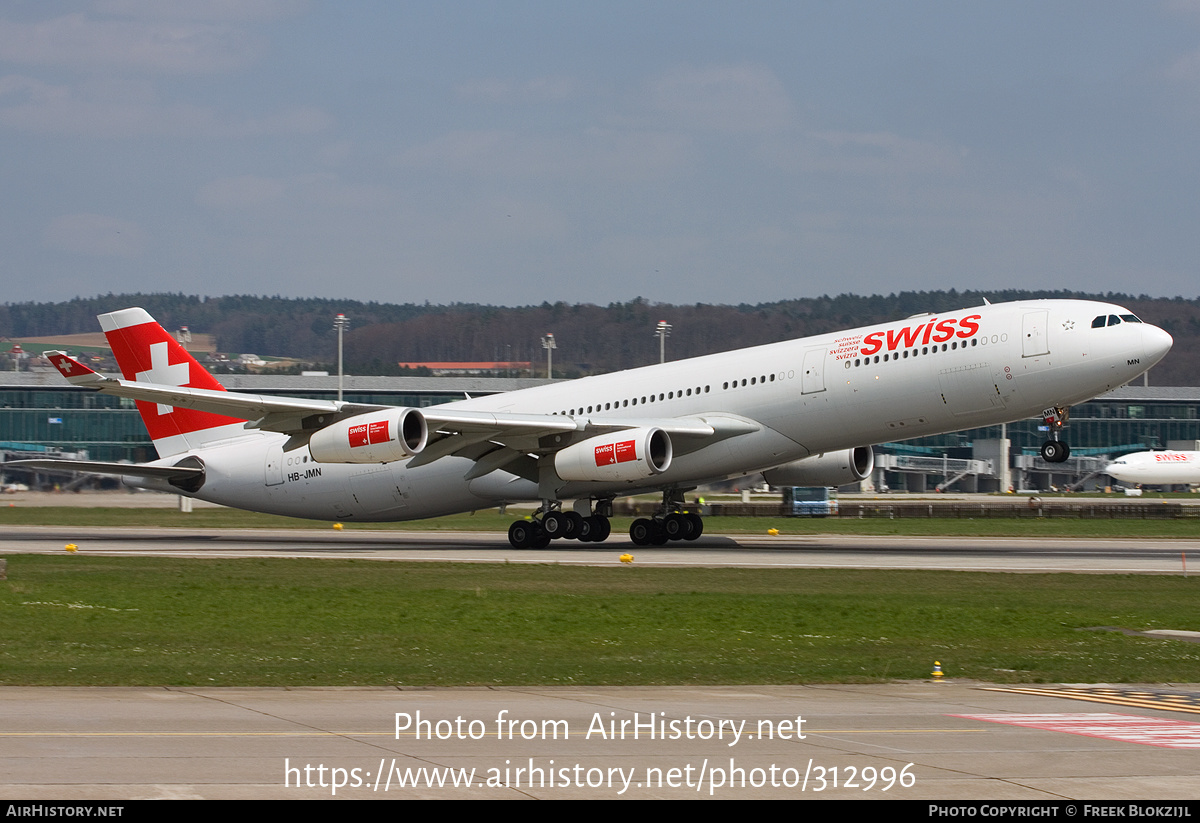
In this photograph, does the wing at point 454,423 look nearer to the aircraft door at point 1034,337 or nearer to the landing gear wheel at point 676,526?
the landing gear wheel at point 676,526

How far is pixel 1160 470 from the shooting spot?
107 metres

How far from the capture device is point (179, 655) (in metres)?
16.9

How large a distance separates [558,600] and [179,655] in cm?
822

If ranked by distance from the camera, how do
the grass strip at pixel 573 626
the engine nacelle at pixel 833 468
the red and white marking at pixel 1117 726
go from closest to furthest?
the red and white marking at pixel 1117 726 < the grass strip at pixel 573 626 < the engine nacelle at pixel 833 468

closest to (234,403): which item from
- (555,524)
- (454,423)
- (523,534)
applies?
(454,423)

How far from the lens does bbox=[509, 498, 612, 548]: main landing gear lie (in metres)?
38.8

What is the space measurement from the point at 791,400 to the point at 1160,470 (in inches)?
3247

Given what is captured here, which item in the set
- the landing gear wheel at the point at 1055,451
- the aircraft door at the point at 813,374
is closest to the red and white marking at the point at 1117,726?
the landing gear wheel at the point at 1055,451

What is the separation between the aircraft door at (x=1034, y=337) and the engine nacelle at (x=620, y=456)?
9.71m

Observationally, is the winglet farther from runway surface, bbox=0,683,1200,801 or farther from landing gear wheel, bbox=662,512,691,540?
runway surface, bbox=0,683,1200,801

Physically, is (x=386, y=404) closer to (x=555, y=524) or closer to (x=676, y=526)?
(x=676, y=526)

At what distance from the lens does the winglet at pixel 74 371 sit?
33.5m
